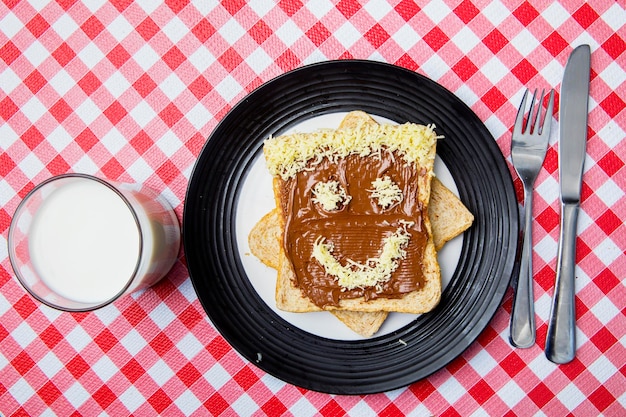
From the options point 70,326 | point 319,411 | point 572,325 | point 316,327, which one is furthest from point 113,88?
point 572,325

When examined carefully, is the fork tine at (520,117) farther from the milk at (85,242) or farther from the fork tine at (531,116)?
the milk at (85,242)

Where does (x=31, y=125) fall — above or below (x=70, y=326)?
above

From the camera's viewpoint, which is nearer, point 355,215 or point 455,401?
point 355,215

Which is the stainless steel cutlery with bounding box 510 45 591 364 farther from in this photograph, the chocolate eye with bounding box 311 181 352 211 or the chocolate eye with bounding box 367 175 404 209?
the chocolate eye with bounding box 311 181 352 211

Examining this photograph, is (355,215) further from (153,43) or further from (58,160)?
(58,160)

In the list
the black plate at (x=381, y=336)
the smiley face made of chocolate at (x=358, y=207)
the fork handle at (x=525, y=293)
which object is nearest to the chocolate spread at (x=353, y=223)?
the smiley face made of chocolate at (x=358, y=207)

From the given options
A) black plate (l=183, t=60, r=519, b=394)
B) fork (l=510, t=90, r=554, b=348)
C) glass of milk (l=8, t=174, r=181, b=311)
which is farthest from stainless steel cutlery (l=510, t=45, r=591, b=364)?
glass of milk (l=8, t=174, r=181, b=311)

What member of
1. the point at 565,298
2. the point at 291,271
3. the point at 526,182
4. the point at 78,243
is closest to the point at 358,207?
the point at 291,271
